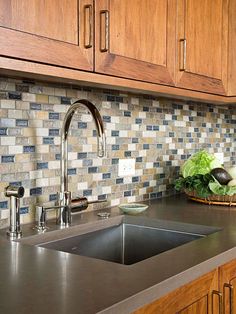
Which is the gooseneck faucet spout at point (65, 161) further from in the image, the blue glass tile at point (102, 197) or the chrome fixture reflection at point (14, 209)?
the blue glass tile at point (102, 197)

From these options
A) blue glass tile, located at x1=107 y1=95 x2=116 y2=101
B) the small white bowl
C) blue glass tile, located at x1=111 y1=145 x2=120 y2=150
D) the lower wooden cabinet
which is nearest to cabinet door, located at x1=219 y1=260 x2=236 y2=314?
the lower wooden cabinet

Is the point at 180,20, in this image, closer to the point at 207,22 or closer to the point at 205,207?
the point at 207,22

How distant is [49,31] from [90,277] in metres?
0.67

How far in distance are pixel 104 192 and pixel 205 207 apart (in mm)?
451

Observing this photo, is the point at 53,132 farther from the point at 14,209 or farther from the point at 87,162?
the point at 14,209

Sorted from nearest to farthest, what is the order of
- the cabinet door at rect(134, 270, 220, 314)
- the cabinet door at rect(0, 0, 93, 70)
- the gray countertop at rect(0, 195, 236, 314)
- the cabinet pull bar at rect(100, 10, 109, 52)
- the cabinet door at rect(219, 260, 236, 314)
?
the gray countertop at rect(0, 195, 236, 314) → the cabinet door at rect(134, 270, 220, 314) → the cabinet door at rect(0, 0, 93, 70) → the cabinet door at rect(219, 260, 236, 314) → the cabinet pull bar at rect(100, 10, 109, 52)

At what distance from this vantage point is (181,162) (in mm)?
2346

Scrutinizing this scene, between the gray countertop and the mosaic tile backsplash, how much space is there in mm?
259

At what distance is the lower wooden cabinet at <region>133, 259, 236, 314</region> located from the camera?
1.00 meters

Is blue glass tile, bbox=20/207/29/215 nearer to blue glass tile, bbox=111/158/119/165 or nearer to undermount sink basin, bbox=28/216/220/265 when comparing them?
undermount sink basin, bbox=28/216/220/265

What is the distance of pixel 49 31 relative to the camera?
1202 mm

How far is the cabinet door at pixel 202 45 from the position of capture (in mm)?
1762

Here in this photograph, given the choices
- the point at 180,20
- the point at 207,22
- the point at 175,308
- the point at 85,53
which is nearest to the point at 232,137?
the point at 207,22

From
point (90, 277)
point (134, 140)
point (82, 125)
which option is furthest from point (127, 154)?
point (90, 277)
